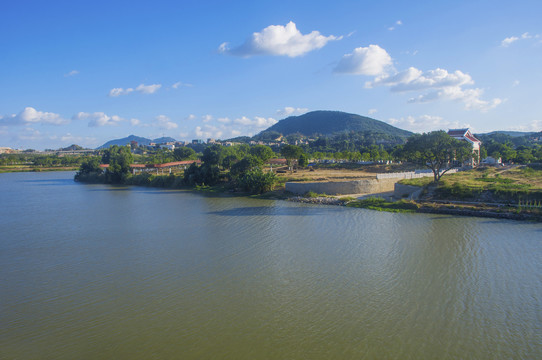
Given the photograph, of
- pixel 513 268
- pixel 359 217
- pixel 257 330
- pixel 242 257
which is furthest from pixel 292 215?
pixel 257 330

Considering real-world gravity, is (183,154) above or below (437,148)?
above

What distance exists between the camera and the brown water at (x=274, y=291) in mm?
8602

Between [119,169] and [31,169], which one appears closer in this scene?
[119,169]

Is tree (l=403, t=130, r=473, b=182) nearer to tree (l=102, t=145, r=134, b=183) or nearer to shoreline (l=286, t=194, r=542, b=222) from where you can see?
shoreline (l=286, t=194, r=542, b=222)

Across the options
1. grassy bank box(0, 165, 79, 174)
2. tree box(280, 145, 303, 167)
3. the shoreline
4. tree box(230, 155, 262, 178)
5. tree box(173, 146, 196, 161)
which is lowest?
the shoreline

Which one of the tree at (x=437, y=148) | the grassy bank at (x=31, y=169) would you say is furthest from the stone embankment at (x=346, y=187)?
the grassy bank at (x=31, y=169)

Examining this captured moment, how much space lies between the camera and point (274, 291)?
11.6 metres

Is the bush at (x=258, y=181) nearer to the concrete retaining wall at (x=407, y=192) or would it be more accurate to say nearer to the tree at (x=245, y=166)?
the tree at (x=245, y=166)

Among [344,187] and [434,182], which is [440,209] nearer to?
[434,182]

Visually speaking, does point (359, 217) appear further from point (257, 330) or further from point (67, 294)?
point (67, 294)

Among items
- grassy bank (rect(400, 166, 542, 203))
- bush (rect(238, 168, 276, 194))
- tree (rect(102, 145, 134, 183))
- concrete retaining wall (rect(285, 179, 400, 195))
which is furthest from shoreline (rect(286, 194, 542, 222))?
tree (rect(102, 145, 134, 183))

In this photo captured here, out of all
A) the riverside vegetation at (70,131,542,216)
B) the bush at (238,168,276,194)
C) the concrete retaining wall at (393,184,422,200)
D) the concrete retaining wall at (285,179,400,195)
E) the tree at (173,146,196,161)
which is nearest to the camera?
the riverside vegetation at (70,131,542,216)

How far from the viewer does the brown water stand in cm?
860

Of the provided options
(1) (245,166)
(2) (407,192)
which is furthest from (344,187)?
(1) (245,166)
